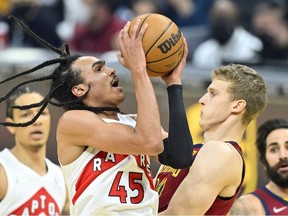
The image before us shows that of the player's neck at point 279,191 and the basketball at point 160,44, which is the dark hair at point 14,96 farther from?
the basketball at point 160,44

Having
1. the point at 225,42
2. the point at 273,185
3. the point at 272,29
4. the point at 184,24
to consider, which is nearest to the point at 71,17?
the point at 184,24

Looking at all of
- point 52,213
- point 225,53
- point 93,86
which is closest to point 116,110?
point 93,86

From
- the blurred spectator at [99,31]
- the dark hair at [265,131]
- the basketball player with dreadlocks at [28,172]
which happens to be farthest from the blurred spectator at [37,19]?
the dark hair at [265,131]

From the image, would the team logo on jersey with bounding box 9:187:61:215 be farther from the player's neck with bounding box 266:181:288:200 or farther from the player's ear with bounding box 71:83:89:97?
the player's ear with bounding box 71:83:89:97

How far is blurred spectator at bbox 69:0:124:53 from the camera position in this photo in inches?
442

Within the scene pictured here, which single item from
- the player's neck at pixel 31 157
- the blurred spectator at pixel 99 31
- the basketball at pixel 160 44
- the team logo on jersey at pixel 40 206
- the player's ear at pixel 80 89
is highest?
the blurred spectator at pixel 99 31

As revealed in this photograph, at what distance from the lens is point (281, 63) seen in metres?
9.77

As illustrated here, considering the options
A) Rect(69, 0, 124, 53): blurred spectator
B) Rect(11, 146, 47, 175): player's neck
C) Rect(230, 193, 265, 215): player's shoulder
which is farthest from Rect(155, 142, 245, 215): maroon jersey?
Rect(69, 0, 124, 53): blurred spectator

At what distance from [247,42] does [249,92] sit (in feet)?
19.0

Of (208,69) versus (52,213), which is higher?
(208,69)

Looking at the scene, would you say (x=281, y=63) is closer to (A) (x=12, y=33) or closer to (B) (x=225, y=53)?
(B) (x=225, y=53)

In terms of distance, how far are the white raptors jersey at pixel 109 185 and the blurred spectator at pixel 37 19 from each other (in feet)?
20.9

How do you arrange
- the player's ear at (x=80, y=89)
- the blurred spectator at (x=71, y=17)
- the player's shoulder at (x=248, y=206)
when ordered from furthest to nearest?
the blurred spectator at (x=71, y=17) < the player's shoulder at (x=248, y=206) < the player's ear at (x=80, y=89)

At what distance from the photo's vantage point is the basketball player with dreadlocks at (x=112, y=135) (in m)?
4.65
